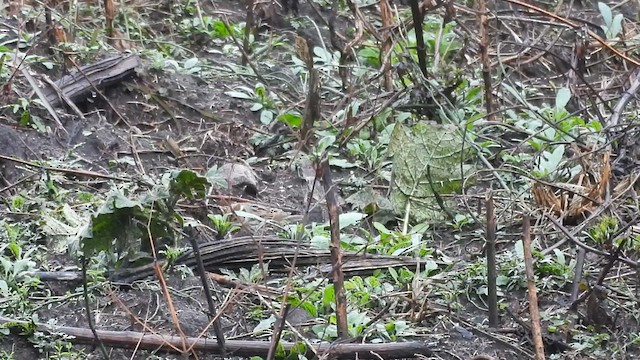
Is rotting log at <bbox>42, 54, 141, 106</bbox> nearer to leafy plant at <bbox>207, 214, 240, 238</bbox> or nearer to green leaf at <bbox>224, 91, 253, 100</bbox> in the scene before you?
green leaf at <bbox>224, 91, 253, 100</bbox>

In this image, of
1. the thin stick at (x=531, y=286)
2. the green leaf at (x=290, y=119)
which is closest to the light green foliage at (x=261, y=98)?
the green leaf at (x=290, y=119)

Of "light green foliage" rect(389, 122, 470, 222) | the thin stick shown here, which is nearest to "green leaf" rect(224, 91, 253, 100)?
"light green foliage" rect(389, 122, 470, 222)

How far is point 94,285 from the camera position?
10.1ft

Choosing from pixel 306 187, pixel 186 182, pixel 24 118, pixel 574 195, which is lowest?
pixel 306 187

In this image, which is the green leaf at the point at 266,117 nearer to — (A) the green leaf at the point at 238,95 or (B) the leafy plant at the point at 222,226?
(A) the green leaf at the point at 238,95

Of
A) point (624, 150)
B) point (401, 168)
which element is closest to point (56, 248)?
point (401, 168)

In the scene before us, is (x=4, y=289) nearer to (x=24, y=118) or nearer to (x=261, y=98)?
(x=24, y=118)

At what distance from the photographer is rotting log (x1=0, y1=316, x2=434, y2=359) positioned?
275cm

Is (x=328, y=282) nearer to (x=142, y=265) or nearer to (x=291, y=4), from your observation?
(x=142, y=265)

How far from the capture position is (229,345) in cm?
278

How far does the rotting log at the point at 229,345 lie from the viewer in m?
2.75

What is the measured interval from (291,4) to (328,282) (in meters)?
2.99

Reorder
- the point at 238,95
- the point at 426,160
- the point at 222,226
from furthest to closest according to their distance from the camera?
the point at 238,95 < the point at 426,160 < the point at 222,226

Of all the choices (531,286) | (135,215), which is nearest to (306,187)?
(135,215)
